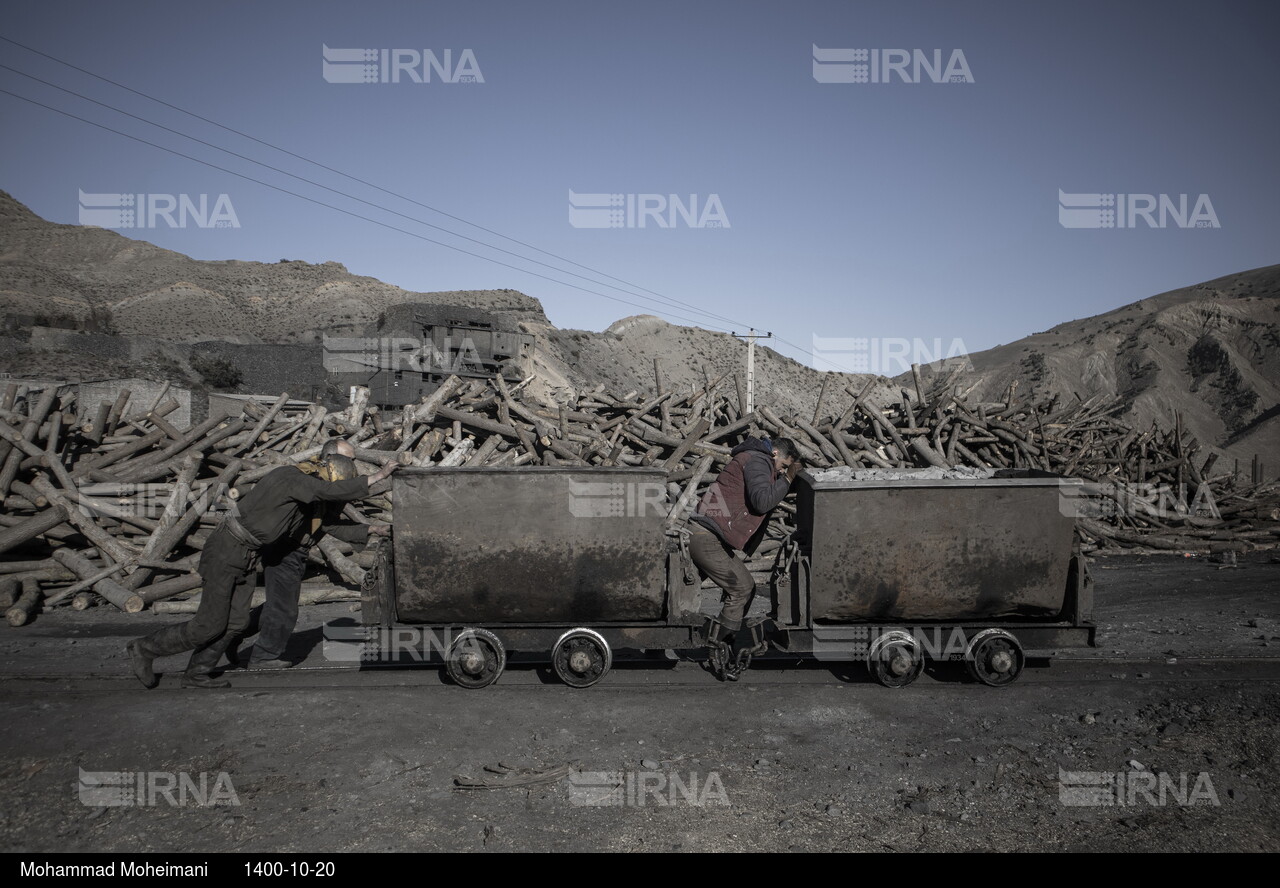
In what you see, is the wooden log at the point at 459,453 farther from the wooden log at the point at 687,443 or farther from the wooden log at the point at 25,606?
the wooden log at the point at 25,606

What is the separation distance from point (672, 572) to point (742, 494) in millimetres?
857

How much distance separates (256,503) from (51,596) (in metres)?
5.19

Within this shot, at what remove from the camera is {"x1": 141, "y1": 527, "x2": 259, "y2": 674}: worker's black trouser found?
18.1 ft

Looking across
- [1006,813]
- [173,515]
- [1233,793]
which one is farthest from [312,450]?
[1233,793]

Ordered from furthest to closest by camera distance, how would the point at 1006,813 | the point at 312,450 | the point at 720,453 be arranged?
the point at 720,453, the point at 312,450, the point at 1006,813

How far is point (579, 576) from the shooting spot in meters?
5.56

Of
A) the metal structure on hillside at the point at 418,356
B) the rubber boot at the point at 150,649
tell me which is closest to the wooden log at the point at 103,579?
the rubber boot at the point at 150,649

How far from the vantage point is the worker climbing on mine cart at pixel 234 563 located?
5.51 meters

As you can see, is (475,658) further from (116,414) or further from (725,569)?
(116,414)

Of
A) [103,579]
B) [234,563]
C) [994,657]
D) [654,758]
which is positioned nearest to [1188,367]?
[994,657]

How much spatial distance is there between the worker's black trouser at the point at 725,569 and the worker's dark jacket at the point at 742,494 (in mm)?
88

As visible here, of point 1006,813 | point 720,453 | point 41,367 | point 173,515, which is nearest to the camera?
point 1006,813
